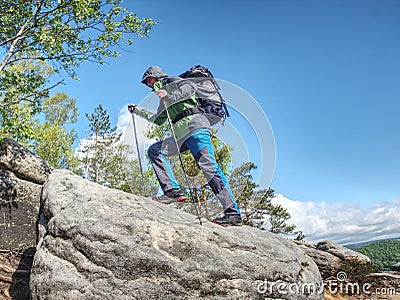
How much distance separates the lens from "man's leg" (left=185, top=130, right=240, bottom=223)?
18.1 feet

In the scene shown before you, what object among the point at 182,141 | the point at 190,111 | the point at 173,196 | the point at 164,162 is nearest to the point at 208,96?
the point at 190,111

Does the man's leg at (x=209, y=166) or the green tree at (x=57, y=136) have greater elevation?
the green tree at (x=57, y=136)

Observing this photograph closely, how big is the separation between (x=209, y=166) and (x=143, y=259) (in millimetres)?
1986

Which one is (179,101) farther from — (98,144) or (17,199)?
(98,144)

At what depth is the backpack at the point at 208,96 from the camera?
5.71 meters

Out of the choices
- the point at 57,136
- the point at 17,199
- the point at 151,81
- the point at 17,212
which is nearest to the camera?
the point at 151,81

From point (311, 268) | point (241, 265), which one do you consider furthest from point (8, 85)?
point (311, 268)

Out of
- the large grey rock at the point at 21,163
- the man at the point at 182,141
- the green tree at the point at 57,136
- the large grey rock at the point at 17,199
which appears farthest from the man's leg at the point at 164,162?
the green tree at the point at 57,136

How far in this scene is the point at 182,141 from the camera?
5.93 metres

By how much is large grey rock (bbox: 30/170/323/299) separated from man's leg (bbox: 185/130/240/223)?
2.02ft

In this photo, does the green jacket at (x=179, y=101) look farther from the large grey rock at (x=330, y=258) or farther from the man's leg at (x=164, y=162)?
the large grey rock at (x=330, y=258)

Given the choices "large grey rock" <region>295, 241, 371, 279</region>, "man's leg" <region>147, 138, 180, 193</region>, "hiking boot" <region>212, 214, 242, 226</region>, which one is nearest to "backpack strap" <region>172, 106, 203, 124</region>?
"man's leg" <region>147, 138, 180, 193</region>

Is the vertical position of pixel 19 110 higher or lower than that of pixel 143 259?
higher

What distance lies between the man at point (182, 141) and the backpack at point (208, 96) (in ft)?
0.53
